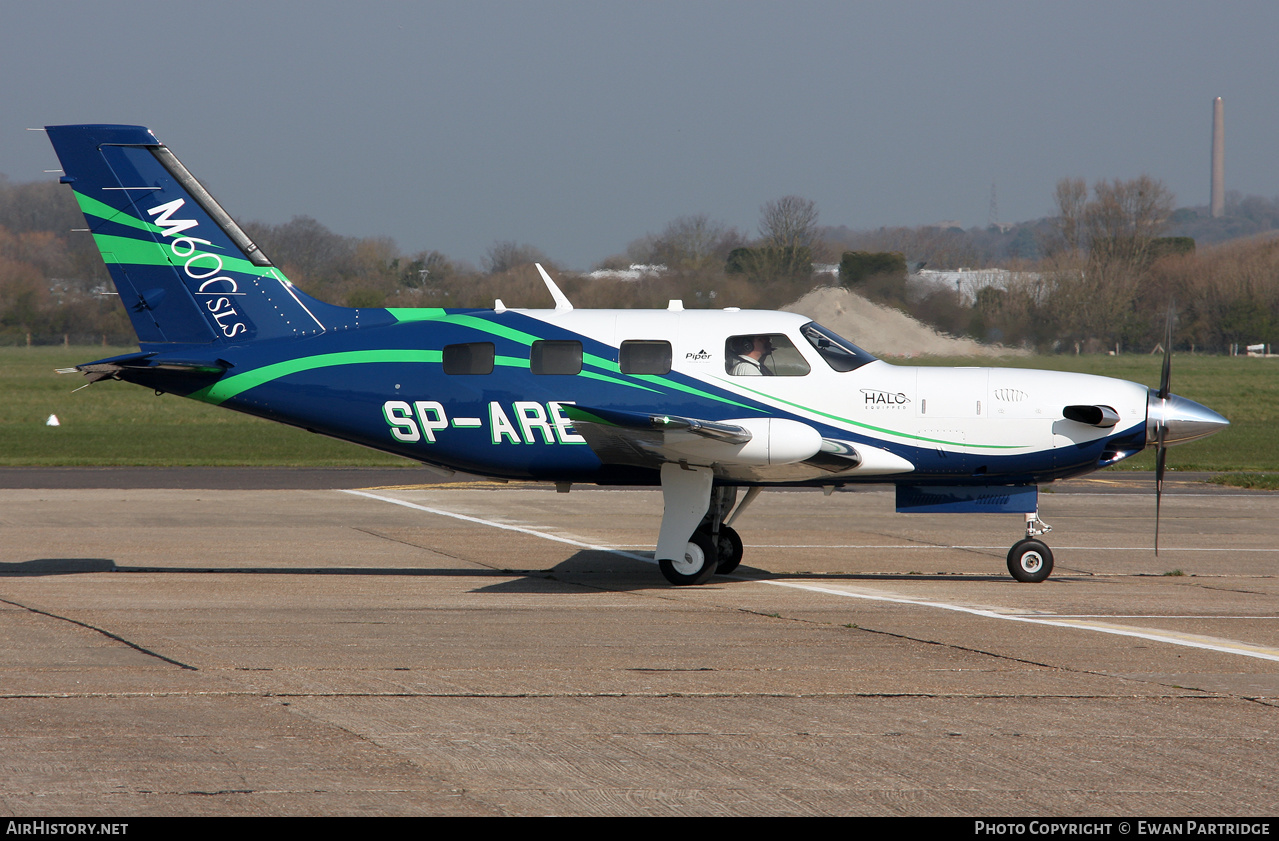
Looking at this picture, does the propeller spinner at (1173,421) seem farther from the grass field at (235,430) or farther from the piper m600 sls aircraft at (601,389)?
the grass field at (235,430)

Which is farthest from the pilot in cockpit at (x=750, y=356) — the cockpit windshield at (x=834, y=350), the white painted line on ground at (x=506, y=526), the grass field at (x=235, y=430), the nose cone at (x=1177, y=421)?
the grass field at (x=235, y=430)

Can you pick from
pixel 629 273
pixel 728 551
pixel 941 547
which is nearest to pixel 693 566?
pixel 728 551

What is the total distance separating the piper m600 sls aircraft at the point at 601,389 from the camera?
11719 millimetres

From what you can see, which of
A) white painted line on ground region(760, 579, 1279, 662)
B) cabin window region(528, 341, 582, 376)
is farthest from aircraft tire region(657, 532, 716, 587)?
cabin window region(528, 341, 582, 376)

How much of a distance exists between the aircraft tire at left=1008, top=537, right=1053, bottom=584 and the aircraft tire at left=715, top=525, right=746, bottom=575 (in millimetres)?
2887

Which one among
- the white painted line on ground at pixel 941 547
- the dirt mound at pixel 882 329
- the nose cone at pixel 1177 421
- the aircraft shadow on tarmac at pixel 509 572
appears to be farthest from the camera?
the dirt mound at pixel 882 329

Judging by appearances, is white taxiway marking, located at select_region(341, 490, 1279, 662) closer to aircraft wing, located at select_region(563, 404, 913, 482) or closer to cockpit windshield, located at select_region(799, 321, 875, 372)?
aircraft wing, located at select_region(563, 404, 913, 482)

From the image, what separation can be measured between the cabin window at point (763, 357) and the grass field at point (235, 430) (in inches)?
235

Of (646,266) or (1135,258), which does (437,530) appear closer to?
(646,266)

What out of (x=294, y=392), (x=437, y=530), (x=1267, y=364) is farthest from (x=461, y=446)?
(x=1267, y=364)

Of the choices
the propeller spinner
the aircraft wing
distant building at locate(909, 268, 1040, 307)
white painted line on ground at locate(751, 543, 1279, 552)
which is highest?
distant building at locate(909, 268, 1040, 307)

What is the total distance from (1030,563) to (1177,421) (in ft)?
6.70

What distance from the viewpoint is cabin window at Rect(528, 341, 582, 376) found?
12.1 meters

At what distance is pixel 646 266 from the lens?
819 inches
